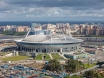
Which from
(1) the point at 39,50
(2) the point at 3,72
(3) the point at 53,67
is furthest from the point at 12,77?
(1) the point at 39,50

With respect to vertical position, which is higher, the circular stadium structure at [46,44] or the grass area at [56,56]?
the circular stadium structure at [46,44]

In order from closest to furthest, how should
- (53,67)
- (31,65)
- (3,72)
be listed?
(3,72) < (53,67) < (31,65)

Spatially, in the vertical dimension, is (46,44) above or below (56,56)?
above

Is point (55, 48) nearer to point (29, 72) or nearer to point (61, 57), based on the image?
point (61, 57)

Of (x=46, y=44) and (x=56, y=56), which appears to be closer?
(x=56, y=56)

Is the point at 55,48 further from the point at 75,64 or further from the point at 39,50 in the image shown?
the point at 75,64

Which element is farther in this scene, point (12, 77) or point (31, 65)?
point (31, 65)

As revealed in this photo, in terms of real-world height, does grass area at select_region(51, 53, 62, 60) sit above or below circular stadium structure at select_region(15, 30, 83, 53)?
below

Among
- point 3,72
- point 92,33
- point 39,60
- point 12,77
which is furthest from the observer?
point 92,33

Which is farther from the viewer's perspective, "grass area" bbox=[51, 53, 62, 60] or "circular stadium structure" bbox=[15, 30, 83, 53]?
"circular stadium structure" bbox=[15, 30, 83, 53]

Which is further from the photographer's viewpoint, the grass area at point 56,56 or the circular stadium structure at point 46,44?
the circular stadium structure at point 46,44
